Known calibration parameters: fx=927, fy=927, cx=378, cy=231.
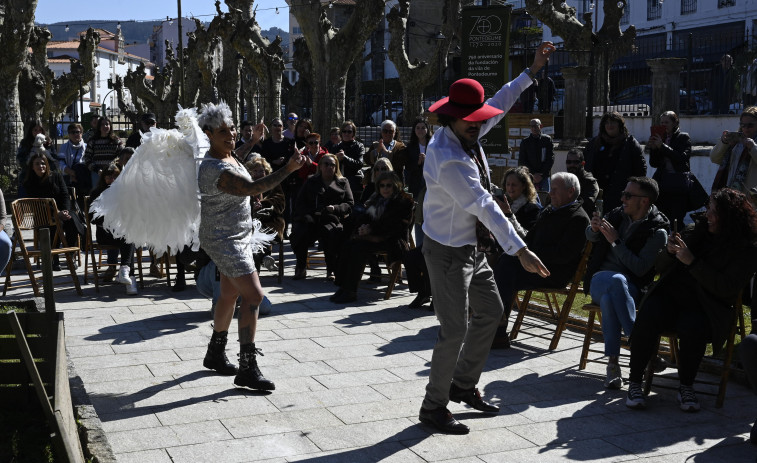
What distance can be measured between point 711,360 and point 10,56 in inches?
724

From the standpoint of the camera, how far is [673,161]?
10.6 meters

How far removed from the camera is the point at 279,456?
5023mm

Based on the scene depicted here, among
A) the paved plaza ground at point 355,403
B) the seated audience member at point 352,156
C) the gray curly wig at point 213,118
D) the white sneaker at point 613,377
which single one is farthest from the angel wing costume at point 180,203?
A: the seated audience member at point 352,156

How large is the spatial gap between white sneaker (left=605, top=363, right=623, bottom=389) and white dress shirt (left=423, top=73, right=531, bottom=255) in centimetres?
173

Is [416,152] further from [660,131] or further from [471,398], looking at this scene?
[471,398]

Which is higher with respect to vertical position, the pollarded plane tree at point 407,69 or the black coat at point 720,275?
the pollarded plane tree at point 407,69

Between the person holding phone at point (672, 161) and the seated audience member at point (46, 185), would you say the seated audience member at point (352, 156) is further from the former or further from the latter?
the person holding phone at point (672, 161)

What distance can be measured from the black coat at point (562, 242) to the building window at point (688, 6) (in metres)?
41.3

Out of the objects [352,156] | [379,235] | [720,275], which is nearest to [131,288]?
[379,235]


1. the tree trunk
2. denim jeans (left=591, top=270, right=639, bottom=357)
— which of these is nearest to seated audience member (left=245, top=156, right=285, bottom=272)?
denim jeans (left=591, top=270, right=639, bottom=357)

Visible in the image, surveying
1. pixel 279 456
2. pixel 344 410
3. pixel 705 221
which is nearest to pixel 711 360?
pixel 705 221

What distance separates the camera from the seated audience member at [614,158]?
10008 mm

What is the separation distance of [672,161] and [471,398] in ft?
19.4

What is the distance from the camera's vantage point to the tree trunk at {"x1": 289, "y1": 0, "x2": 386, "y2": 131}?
70.7 ft
